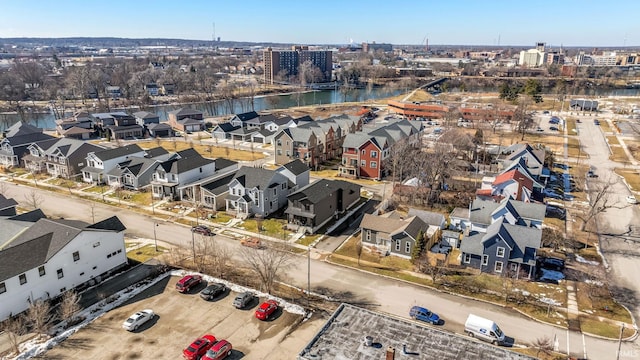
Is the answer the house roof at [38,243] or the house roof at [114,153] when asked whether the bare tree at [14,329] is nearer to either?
the house roof at [38,243]

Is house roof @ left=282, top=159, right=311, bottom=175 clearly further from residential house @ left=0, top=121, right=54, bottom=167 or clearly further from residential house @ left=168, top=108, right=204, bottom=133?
residential house @ left=168, top=108, right=204, bottom=133

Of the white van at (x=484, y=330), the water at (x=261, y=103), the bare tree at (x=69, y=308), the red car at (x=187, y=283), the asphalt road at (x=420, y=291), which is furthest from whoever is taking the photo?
the water at (x=261, y=103)

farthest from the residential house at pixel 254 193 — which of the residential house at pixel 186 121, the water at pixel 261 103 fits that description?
the water at pixel 261 103

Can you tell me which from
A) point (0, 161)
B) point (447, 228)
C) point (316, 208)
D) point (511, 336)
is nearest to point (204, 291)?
point (316, 208)

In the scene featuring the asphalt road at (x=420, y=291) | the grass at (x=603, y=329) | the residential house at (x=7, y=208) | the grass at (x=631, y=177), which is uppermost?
the residential house at (x=7, y=208)

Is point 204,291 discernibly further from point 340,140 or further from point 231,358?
point 340,140

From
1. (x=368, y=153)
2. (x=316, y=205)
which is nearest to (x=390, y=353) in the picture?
(x=316, y=205)
